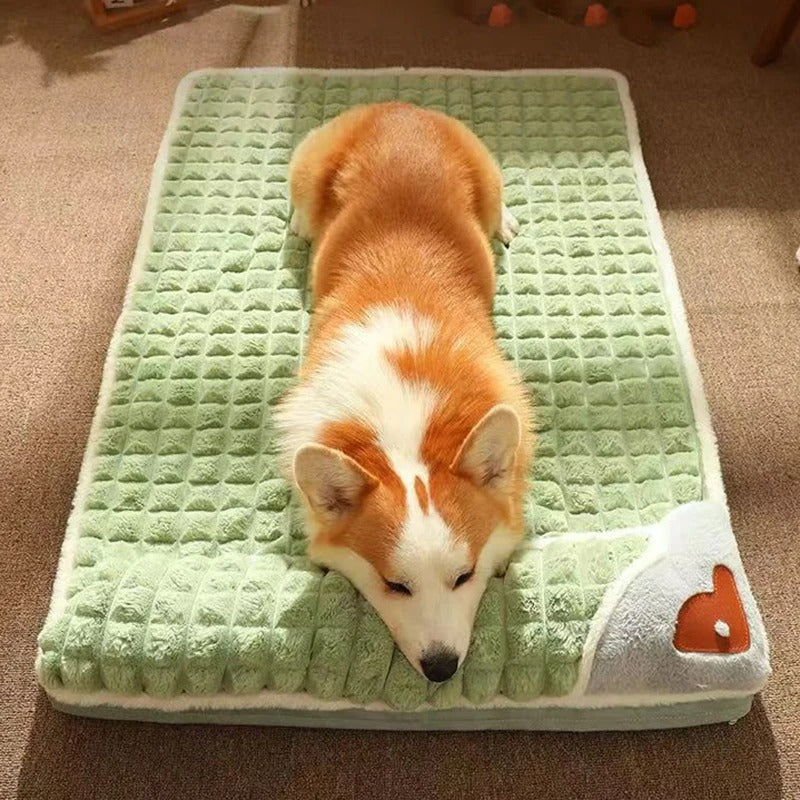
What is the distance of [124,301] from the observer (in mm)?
1950

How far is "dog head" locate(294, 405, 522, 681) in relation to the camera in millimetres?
1191

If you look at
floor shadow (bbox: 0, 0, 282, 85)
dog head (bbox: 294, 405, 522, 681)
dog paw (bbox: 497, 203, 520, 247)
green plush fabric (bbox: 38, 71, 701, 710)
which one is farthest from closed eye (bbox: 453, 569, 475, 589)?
floor shadow (bbox: 0, 0, 282, 85)

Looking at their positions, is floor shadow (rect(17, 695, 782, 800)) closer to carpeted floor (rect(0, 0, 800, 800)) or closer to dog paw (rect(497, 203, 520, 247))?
carpeted floor (rect(0, 0, 800, 800))

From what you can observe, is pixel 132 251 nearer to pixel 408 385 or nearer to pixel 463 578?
pixel 408 385

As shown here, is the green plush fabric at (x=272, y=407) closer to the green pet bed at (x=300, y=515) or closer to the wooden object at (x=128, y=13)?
the green pet bed at (x=300, y=515)

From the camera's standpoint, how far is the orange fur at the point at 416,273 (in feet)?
4.13

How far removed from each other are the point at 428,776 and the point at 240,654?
1.22 feet

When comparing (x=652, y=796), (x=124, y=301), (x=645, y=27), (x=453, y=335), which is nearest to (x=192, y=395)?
(x=124, y=301)

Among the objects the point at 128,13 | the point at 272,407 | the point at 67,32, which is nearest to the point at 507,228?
the point at 272,407

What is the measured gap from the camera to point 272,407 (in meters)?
1.73

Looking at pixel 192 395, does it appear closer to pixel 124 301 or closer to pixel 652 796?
pixel 124 301

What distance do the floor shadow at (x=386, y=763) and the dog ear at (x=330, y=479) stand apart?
0.43 meters

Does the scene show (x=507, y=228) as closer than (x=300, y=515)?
No

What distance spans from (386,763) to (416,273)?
88 cm
